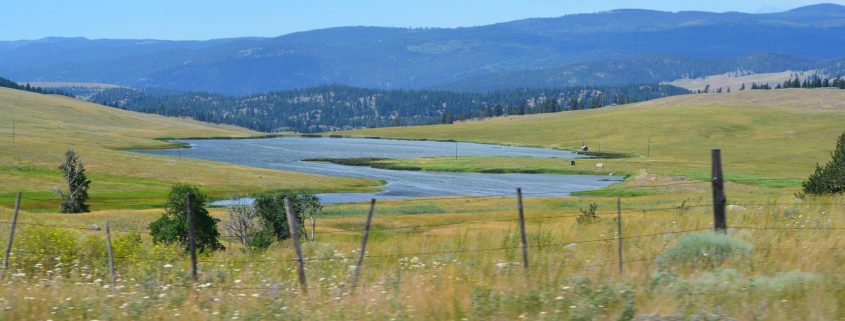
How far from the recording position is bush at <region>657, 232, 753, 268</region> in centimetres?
1432

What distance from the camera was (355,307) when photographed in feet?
36.7

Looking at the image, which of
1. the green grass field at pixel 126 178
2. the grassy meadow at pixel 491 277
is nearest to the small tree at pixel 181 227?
the grassy meadow at pixel 491 277

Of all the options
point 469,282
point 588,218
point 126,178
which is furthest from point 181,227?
point 126,178

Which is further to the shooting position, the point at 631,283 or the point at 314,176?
the point at 314,176

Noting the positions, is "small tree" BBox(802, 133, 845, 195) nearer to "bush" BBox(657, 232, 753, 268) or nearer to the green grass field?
"bush" BBox(657, 232, 753, 268)

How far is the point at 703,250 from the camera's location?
14.7m

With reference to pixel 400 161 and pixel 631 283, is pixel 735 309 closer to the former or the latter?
pixel 631 283

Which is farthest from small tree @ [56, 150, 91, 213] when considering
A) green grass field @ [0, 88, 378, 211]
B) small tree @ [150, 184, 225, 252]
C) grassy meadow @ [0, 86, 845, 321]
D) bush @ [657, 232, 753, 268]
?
bush @ [657, 232, 753, 268]

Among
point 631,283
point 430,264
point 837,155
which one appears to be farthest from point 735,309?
point 837,155

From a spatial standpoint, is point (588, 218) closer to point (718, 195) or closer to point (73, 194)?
point (718, 195)

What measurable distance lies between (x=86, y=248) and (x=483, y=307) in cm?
1103

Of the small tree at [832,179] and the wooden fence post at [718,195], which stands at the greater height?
the wooden fence post at [718,195]

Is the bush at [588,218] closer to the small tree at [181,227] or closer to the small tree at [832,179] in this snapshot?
the small tree at [832,179]

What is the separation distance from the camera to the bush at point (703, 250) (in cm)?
1432
